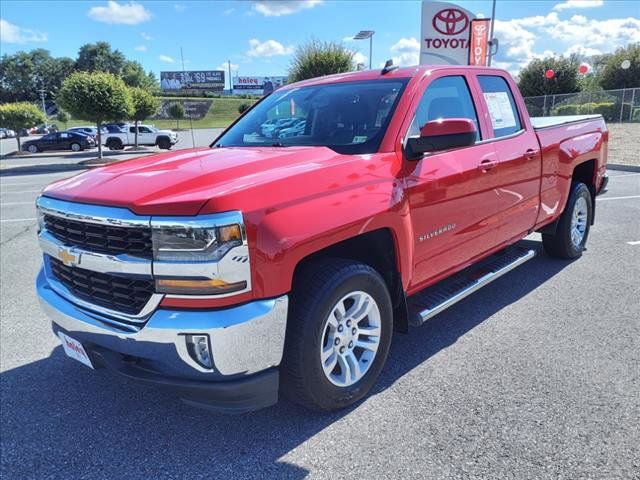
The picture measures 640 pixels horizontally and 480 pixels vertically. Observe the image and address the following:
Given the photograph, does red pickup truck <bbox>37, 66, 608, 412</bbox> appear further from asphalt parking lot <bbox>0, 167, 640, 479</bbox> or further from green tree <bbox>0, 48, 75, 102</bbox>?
green tree <bbox>0, 48, 75, 102</bbox>

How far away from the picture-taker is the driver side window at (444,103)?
3.31 meters

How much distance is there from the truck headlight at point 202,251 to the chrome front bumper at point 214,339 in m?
0.13

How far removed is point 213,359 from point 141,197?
2.62 ft

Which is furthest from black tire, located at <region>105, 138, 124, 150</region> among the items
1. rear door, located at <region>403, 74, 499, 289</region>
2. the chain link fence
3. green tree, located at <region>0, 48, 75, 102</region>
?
green tree, located at <region>0, 48, 75, 102</region>

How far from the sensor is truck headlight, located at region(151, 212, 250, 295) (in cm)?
212

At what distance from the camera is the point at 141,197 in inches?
88.8

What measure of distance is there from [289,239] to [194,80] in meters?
103

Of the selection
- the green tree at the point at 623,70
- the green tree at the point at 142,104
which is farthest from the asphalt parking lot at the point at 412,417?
the green tree at the point at 623,70

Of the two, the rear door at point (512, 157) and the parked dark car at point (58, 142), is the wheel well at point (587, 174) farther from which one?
the parked dark car at point (58, 142)

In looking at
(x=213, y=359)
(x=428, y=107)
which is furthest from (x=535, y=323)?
(x=213, y=359)

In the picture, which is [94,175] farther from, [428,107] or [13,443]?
[428,107]

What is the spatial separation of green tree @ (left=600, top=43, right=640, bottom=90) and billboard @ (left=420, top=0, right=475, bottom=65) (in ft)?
88.8

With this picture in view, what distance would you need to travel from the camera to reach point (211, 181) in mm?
2389

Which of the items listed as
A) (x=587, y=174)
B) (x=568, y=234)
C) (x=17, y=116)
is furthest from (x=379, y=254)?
(x=17, y=116)
